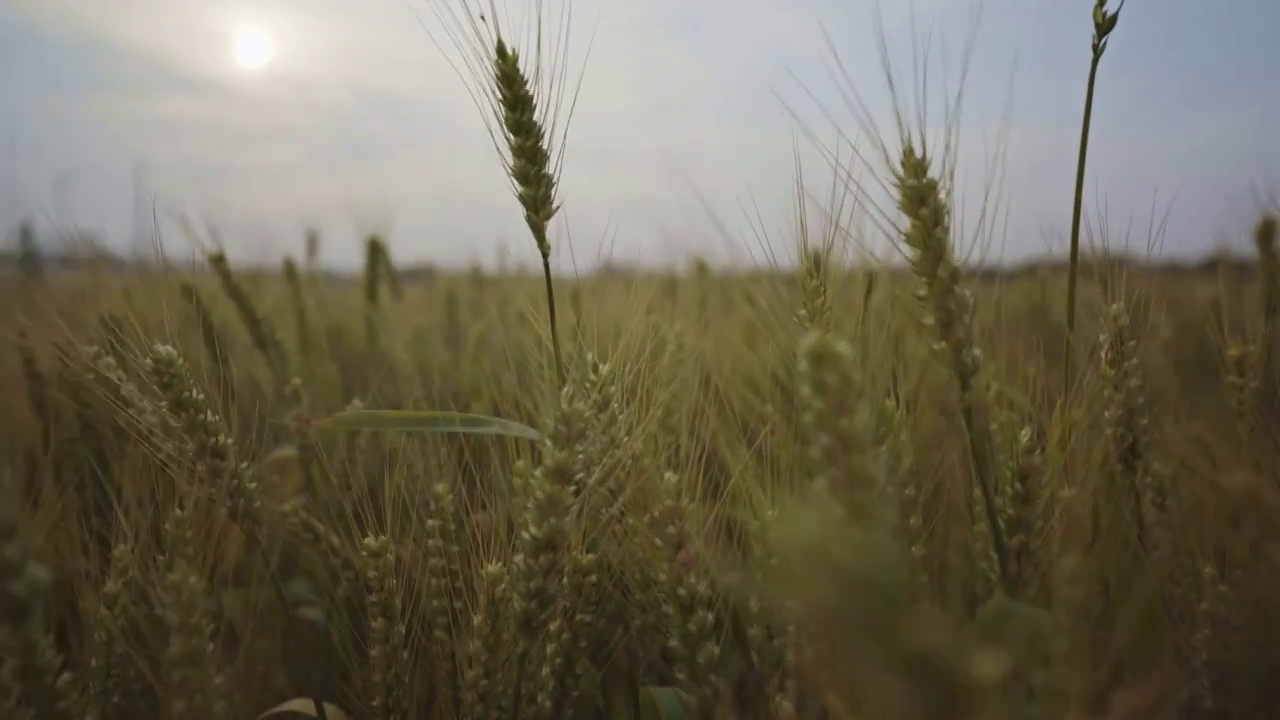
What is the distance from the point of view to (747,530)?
755 millimetres

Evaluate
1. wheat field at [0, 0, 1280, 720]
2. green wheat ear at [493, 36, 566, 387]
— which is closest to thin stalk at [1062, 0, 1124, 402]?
wheat field at [0, 0, 1280, 720]

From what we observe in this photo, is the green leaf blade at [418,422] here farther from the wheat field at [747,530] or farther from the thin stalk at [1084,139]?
the thin stalk at [1084,139]

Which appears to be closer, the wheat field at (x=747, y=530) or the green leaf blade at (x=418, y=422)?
the wheat field at (x=747, y=530)

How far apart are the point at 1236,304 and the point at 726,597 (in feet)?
2.79

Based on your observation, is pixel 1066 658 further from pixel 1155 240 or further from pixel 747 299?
pixel 747 299

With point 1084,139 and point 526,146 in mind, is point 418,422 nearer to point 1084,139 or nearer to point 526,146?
point 526,146

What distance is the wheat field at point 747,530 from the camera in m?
0.40

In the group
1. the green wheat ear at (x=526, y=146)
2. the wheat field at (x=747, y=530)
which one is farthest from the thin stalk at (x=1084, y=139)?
the green wheat ear at (x=526, y=146)

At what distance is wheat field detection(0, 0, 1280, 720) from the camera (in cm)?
40

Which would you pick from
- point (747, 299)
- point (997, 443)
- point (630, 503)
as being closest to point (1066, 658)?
point (997, 443)

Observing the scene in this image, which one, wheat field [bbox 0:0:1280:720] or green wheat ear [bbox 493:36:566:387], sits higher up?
green wheat ear [bbox 493:36:566:387]

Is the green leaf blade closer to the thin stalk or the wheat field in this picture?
the wheat field

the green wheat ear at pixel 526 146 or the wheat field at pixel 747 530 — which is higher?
the green wheat ear at pixel 526 146

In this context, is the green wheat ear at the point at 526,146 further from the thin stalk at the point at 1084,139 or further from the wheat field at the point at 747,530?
the thin stalk at the point at 1084,139
